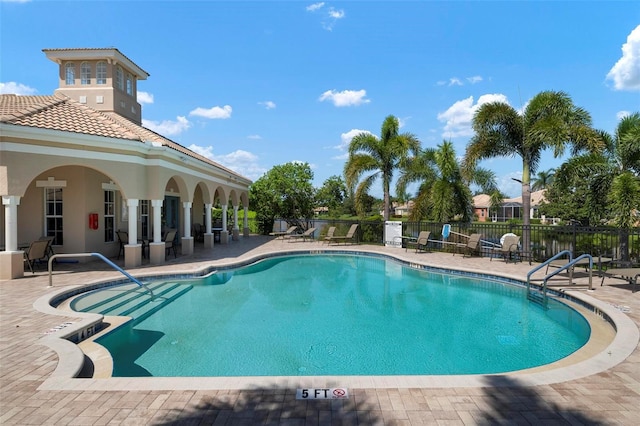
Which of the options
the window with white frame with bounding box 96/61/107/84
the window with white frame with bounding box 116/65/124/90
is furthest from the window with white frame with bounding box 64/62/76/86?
the window with white frame with bounding box 116/65/124/90

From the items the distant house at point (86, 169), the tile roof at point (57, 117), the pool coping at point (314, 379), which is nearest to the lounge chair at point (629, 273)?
the pool coping at point (314, 379)

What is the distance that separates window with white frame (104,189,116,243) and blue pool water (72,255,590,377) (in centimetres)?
578

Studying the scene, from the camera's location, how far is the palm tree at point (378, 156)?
A: 20.9 meters

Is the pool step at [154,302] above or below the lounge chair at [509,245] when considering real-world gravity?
below

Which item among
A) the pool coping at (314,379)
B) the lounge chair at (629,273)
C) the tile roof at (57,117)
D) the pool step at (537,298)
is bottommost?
the pool step at (537,298)

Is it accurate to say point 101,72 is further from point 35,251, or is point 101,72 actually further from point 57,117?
point 35,251

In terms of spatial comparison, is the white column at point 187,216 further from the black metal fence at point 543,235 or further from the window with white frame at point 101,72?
the black metal fence at point 543,235

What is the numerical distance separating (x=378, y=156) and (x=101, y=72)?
15070 mm

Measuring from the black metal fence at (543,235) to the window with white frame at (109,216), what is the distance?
41.8 ft

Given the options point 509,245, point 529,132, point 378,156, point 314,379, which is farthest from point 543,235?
point 314,379

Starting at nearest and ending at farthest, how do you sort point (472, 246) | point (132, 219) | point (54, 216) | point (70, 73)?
point (132, 219) < point (54, 216) < point (472, 246) < point (70, 73)

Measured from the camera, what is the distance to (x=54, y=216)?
1373 centimetres

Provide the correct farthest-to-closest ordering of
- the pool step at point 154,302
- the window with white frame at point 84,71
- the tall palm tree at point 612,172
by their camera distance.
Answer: the window with white frame at point 84,71 → the tall palm tree at point 612,172 → the pool step at point 154,302

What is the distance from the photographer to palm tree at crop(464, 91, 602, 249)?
14.8 m
